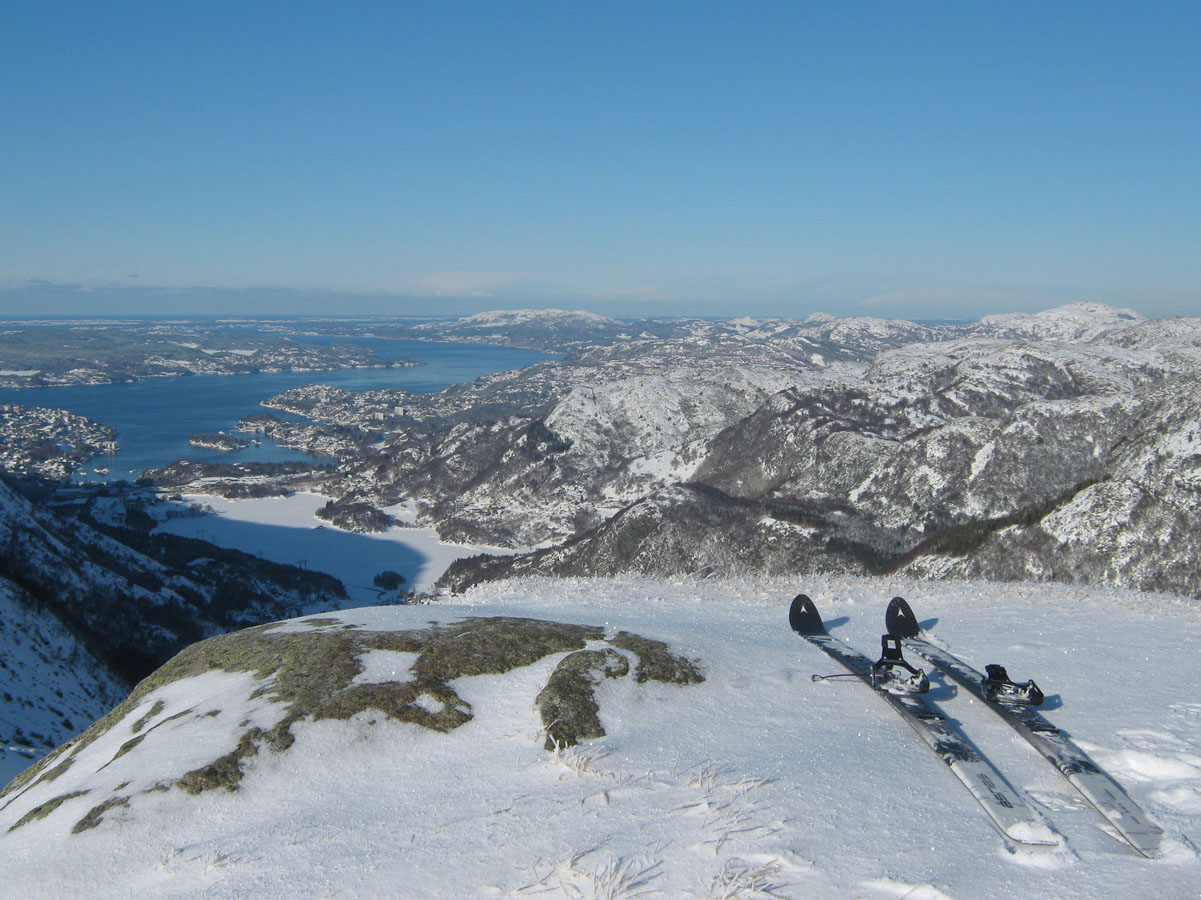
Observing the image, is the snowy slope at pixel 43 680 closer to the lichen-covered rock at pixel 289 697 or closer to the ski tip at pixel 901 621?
the lichen-covered rock at pixel 289 697

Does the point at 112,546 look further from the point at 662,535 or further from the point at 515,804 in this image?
the point at 515,804

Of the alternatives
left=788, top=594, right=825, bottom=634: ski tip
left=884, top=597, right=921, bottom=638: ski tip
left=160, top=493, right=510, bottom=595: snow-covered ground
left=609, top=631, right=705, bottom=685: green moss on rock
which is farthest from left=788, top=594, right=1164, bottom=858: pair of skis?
left=160, top=493, right=510, bottom=595: snow-covered ground

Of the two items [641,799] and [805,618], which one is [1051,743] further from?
[805,618]

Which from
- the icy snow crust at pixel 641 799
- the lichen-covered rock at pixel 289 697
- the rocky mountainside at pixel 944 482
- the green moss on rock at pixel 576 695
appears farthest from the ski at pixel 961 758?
the rocky mountainside at pixel 944 482

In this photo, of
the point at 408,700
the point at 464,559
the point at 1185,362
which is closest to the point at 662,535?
the point at 464,559

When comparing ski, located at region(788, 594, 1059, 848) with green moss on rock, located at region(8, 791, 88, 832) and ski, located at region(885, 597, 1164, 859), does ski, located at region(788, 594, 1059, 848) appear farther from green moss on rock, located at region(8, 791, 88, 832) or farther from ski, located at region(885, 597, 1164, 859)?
green moss on rock, located at region(8, 791, 88, 832)

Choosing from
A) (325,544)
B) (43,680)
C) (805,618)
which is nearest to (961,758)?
(805,618)
